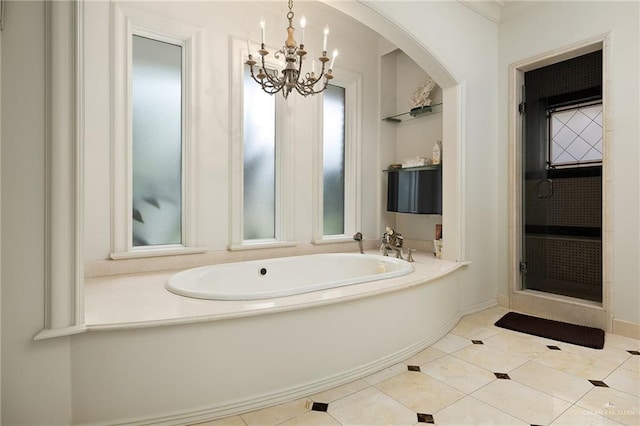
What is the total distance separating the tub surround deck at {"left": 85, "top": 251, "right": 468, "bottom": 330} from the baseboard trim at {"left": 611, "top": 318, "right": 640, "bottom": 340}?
5.48ft

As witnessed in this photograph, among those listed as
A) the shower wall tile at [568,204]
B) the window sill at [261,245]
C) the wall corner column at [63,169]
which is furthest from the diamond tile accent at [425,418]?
the shower wall tile at [568,204]

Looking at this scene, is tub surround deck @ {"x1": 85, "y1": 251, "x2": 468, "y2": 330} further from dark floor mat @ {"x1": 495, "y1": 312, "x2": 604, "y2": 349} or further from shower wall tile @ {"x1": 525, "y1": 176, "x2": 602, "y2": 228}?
shower wall tile @ {"x1": 525, "y1": 176, "x2": 602, "y2": 228}

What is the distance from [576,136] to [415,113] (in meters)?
1.61

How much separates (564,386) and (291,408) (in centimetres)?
156

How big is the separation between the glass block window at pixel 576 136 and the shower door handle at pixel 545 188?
1.15ft

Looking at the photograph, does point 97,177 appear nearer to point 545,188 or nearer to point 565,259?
point 545,188

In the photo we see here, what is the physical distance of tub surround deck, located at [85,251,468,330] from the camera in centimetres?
159

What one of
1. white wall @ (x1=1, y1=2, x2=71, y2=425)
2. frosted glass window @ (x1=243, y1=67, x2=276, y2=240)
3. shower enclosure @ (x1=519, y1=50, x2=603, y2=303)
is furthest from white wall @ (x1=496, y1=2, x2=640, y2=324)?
white wall @ (x1=1, y1=2, x2=71, y2=425)

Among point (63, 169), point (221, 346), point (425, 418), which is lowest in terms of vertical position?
point (425, 418)

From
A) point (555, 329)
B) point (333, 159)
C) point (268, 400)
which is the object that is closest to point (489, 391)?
point (268, 400)

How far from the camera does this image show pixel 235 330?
1.71 m

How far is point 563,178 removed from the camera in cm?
371

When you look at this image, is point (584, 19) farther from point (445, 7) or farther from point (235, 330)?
point (235, 330)

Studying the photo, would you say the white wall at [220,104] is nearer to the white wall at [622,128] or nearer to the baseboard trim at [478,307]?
the baseboard trim at [478,307]
